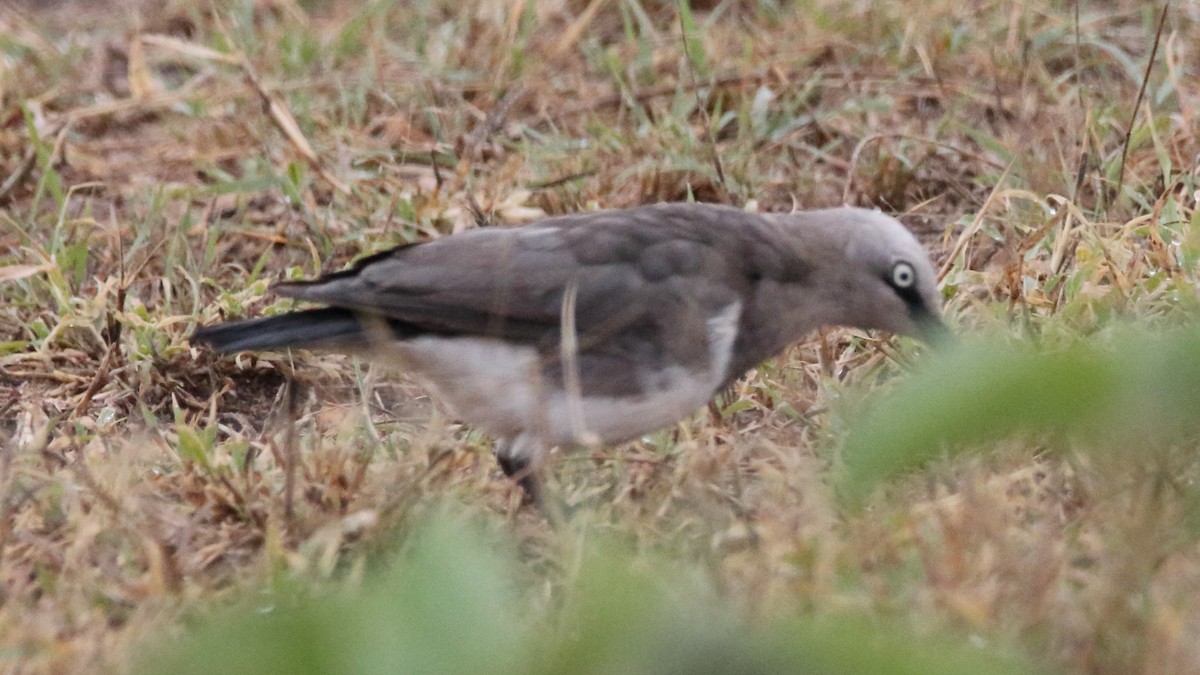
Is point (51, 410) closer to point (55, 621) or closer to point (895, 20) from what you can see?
point (55, 621)

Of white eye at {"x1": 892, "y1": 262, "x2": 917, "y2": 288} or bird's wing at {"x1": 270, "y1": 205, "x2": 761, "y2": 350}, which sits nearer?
bird's wing at {"x1": 270, "y1": 205, "x2": 761, "y2": 350}

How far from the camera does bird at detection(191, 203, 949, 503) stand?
3.08 m

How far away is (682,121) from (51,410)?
86.0 inches

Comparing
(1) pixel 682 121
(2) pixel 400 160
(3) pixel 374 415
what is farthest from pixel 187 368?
(1) pixel 682 121

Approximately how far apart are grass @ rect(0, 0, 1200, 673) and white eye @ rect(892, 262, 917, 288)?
0.90 ft

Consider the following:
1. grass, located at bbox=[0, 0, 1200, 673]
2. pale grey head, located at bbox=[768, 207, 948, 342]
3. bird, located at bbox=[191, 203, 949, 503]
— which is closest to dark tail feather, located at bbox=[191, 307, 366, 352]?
bird, located at bbox=[191, 203, 949, 503]

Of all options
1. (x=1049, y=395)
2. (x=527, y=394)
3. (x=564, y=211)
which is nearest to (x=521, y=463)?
(x=527, y=394)

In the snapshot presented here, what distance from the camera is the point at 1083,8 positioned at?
235 inches

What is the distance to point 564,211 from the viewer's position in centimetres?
475

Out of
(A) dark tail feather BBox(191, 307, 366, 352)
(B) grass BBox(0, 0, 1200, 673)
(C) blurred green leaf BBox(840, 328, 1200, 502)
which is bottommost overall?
(B) grass BBox(0, 0, 1200, 673)

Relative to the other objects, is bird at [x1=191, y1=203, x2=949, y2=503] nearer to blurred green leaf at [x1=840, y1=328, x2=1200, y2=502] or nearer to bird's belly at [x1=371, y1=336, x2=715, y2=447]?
bird's belly at [x1=371, y1=336, x2=715, y2=447]

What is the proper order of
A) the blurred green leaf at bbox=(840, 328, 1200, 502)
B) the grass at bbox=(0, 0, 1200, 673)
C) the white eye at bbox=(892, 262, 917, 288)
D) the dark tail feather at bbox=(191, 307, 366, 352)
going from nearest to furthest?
1. the blurred green leaf at bbox=(840, 328, 1200, 502)
2. the grass at bbox=(0, 0, 1200, 673)
3. the dark tail feather at bbox=(191, 307, 366, 352)
4. the white eye at bbox=(892, 262, 917, 288)

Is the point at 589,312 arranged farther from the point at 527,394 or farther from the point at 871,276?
the point at 871,276

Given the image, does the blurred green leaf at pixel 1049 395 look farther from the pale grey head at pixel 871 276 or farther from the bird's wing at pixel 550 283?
the pale grey head at pixel 871 276
